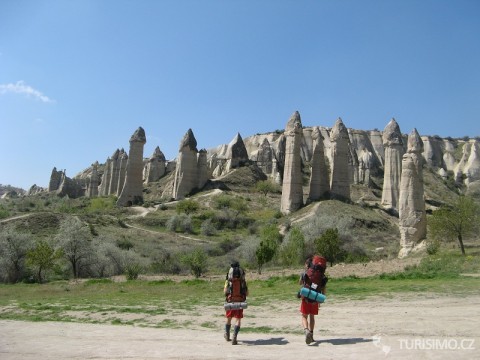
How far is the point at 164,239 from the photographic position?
3962 cm

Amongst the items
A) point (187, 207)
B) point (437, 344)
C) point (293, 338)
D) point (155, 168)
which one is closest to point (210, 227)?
point (187, 207)

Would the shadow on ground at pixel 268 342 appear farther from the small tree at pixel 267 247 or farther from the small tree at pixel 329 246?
the small tree at pixel 329 246

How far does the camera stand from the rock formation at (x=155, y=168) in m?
85.1

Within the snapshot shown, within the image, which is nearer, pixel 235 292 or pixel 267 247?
pixel 235 292

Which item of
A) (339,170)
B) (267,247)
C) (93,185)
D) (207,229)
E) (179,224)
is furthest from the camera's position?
(93,185)

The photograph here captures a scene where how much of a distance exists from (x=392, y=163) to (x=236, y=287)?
136ft

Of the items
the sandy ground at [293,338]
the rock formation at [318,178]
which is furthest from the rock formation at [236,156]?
the sandy ground at [293,338]

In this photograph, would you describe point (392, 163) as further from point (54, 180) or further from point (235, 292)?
point (54, 180)

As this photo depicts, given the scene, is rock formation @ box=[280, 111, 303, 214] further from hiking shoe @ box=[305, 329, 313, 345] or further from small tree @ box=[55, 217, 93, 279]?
hiking shoe @ box=[305, 329, 313, 345]

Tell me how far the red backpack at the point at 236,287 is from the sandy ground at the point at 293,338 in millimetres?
730

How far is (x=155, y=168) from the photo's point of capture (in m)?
85.6

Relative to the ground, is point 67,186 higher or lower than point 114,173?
lower

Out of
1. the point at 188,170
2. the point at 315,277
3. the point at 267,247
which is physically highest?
the point at 188,170

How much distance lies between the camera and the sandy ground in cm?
669
